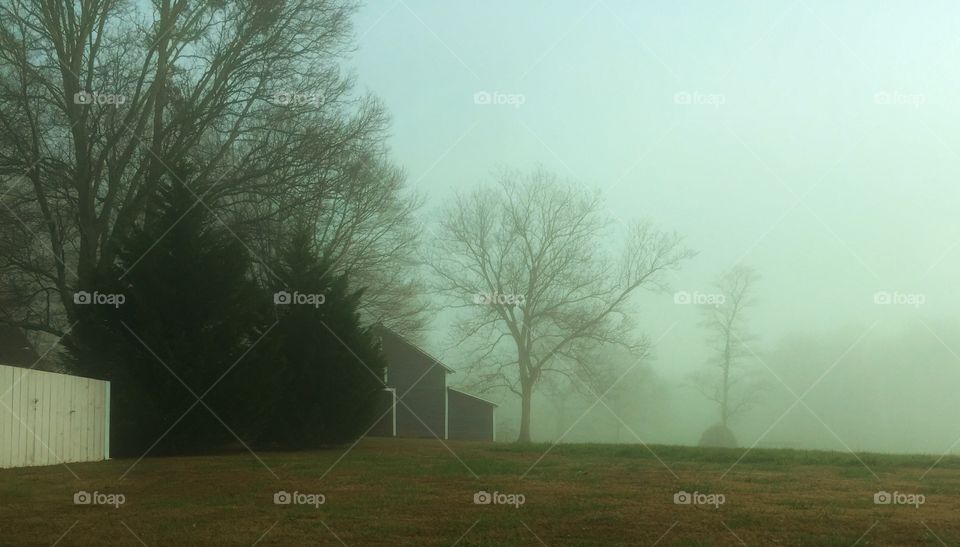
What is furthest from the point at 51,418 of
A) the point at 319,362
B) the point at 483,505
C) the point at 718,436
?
the point at 718,436

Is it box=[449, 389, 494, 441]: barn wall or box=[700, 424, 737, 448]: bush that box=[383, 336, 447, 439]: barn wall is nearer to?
box=[449, 389, 494, 441]: barn wall

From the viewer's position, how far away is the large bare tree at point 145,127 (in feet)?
88.6

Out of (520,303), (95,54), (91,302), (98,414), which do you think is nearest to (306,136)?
(95,54)

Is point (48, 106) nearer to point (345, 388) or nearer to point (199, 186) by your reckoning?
point (199, 186)

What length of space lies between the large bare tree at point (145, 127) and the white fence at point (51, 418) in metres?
6.14

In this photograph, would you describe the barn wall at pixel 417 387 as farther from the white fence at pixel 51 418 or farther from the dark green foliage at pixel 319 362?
Answer: the white fence at pixel 51 418

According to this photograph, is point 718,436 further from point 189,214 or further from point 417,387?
point 189,214

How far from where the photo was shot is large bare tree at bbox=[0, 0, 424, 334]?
27000 millimetres

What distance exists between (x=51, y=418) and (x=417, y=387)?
28.9 m

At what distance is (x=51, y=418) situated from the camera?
19.3 meters

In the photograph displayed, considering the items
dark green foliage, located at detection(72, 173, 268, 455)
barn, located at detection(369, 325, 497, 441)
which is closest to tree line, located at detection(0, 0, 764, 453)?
dark green foliage, located at detection(72, 173, 268, 455)

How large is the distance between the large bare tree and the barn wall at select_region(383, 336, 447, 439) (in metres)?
17.9

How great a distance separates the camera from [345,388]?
26328 mm

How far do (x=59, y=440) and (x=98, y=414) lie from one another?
1805 mm
